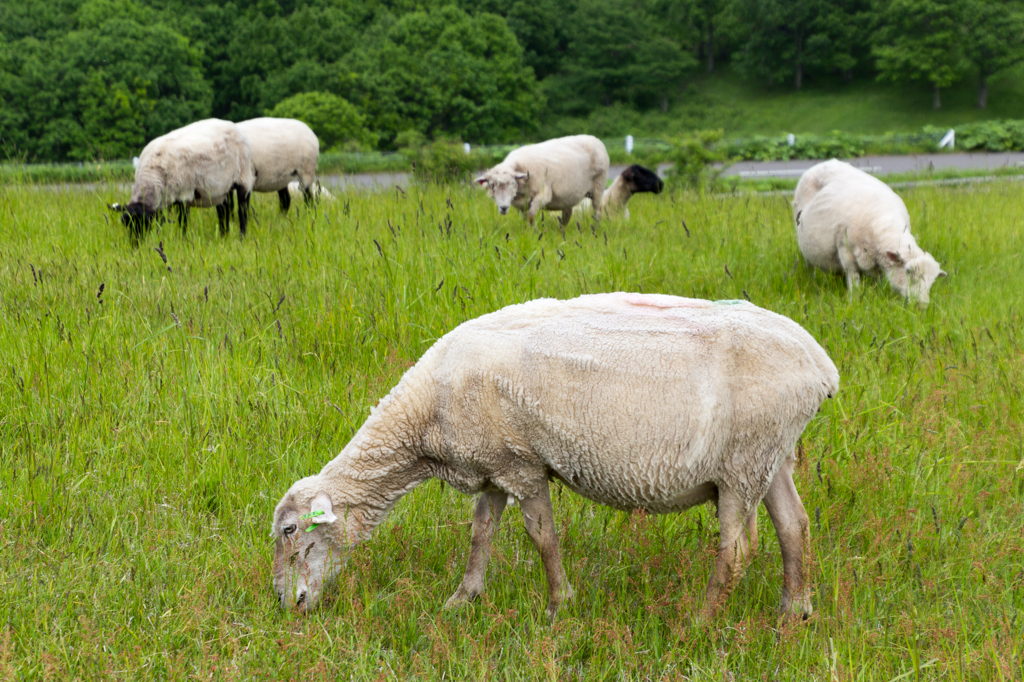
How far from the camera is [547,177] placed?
30.1 feet

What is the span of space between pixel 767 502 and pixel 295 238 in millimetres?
4822

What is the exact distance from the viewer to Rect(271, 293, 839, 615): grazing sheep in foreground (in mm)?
2385

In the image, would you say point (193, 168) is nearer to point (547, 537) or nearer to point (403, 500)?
point (403, 500)

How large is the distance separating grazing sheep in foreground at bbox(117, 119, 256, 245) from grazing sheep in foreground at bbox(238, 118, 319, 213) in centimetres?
85

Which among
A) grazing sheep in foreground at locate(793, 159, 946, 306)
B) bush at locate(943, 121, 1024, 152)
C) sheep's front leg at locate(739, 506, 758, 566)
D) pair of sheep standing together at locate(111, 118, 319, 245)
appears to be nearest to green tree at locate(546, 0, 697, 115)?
bush at locate(943, 121, 1024, 152)

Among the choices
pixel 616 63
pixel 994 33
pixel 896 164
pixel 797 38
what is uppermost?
pixel 797 38

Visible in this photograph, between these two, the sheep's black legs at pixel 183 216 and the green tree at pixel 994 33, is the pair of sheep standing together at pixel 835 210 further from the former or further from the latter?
the green tree at pixel 994 33

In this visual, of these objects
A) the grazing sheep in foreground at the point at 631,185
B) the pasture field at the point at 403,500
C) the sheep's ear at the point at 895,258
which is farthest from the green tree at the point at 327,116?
the sheep's ear at the point at 895,258

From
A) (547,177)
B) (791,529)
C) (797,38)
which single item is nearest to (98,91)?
(547,177)

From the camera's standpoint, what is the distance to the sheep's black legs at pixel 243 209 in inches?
318

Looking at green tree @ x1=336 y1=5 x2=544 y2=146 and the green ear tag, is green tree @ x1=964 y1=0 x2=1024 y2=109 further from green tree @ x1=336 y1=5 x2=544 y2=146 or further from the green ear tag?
the green ear tag

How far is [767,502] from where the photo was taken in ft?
8.85

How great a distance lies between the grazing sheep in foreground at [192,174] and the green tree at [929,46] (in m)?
36.6

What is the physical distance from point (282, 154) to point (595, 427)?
7898mm
